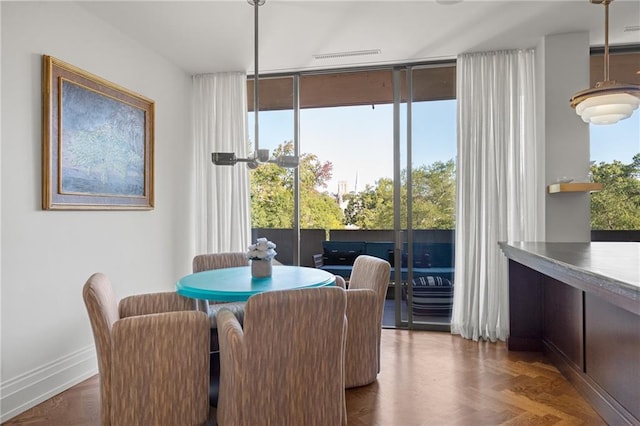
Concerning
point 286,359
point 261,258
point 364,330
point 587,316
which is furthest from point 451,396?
point 261,258

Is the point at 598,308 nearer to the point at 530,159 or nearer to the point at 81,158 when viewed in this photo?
the point at 530,159

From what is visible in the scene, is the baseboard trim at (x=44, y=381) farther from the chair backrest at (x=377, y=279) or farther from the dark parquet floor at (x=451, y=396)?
the chair backrest at (x=377, y=279)

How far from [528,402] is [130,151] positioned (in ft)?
11.8

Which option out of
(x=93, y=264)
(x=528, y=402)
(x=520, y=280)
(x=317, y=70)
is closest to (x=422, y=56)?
(x=317, y=70)

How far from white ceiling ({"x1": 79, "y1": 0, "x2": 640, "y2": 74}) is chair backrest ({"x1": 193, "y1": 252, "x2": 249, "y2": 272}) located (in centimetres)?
192

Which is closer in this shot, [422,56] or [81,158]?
[81,158]

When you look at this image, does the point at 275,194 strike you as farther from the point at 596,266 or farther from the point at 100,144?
the point at 596,266

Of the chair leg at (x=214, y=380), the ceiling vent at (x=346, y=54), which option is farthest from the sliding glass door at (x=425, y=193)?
the chair leg at (x=214, y=380)

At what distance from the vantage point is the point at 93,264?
3195mm

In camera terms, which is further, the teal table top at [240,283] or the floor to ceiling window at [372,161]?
the floor to ceiling window at [372,161]

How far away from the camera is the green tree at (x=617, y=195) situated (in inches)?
156

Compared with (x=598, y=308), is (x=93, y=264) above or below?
above

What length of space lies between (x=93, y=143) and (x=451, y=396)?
3184 millimetres

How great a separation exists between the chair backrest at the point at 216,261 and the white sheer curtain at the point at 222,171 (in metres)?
0.85
